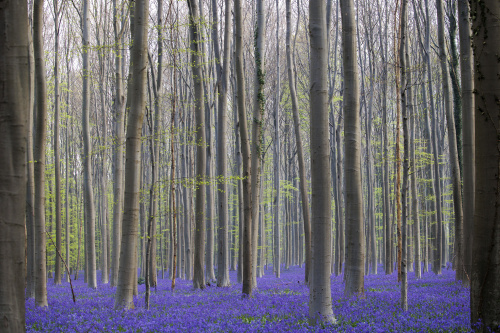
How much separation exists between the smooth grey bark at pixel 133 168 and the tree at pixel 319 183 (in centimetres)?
372

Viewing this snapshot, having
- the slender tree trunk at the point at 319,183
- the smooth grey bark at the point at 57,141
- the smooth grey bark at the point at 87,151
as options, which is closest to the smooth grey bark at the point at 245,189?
the slender tree trunk at the point at 319,183

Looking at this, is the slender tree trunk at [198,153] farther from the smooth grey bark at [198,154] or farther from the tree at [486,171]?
the tree at [486,171]

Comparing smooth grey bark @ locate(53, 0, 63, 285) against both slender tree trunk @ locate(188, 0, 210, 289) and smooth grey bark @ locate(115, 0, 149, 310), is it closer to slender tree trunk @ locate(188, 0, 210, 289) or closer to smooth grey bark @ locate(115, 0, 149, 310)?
slender tree trunk @ locate(188, 0, 210, 289)

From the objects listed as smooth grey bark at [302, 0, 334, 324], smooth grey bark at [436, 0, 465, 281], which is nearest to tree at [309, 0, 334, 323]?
smooth grey bark at [302, 0, 334, 324]

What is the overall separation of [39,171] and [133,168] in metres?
2.67

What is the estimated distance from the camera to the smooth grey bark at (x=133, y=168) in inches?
323

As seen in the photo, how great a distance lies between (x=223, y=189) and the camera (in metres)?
14.4

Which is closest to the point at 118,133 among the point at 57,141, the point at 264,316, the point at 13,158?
the point at 57,141

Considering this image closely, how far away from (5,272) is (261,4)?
10.7 m

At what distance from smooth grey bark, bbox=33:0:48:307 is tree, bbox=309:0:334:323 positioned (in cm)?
635

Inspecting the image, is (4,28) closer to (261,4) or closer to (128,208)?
(128,208)

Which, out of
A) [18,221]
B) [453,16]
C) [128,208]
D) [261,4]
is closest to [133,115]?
[128,208]

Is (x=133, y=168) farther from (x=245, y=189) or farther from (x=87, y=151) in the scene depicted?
(x=87, y=151)

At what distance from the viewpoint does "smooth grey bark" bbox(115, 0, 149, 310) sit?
820 centimetres
